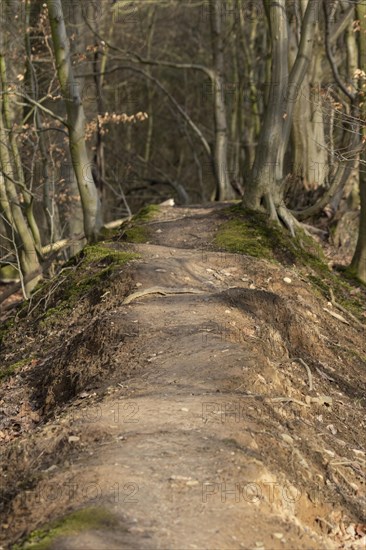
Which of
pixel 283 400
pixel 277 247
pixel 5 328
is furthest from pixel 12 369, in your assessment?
pixel 277 247

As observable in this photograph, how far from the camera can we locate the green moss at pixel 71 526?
14.1 feet

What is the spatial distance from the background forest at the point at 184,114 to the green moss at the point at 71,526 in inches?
219

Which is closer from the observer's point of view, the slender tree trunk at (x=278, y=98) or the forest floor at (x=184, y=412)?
the forest floor at (x=184, y=412)

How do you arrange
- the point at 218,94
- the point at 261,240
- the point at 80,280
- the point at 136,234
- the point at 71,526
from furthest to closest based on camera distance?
the point at 218,94
the point at 136,234
the point at 261,240
the point at 80,280
the point at 71,526

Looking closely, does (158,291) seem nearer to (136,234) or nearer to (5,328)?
(5,328)

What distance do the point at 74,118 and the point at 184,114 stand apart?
7.78m

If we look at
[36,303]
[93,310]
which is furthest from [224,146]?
[93,310]

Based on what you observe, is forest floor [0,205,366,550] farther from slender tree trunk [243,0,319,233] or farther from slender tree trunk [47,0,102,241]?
slender tree trunk [243,0,319,233]

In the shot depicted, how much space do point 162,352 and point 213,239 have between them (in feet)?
14.3

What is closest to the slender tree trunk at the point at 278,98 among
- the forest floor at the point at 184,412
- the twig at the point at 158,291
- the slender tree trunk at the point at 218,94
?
the forest floor at the point at 184,412

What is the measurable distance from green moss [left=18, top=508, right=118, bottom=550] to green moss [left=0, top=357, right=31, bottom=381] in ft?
12.8

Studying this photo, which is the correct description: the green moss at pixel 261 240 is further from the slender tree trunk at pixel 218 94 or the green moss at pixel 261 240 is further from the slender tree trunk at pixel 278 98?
the slender tree trunk at pixel 218 94

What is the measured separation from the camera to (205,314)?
7.69 metres

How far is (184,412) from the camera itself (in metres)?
5.76
